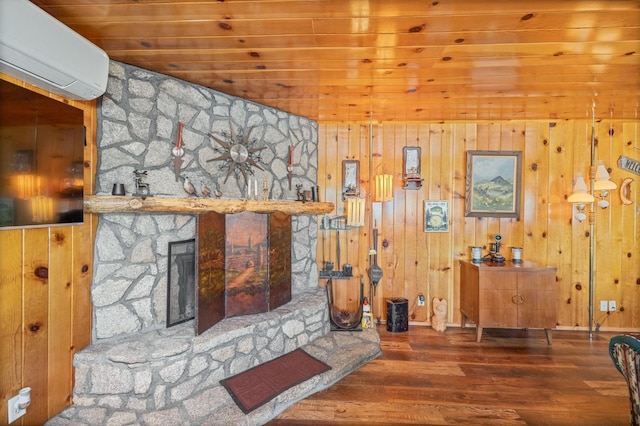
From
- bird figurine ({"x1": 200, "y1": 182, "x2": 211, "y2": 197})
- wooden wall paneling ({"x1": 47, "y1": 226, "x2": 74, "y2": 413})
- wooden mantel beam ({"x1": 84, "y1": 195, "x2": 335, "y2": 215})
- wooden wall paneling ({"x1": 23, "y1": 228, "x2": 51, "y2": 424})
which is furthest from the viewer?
bird figurine ({"x1": 200, "y1": 182, "x2": 211, "y2": 197})

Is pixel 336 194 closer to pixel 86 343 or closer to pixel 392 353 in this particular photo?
pixel 392 353

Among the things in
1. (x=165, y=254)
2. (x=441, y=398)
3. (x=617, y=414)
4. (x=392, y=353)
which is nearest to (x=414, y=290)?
(x=392, y=353)

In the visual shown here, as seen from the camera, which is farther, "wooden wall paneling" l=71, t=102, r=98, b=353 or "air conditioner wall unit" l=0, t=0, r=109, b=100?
"wooden wall paneling" l=71, t=102, r=98, b=353

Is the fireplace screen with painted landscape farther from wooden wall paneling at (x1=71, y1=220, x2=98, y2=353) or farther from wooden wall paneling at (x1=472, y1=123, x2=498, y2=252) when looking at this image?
wooden wall paneling at (x1=472, y1=123, x2=498, y2=252)

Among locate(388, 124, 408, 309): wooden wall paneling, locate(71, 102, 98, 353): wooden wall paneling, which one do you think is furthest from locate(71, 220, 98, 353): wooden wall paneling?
locate(388, 124, 408, 309): wooden wall paneling

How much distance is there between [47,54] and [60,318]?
146 cm

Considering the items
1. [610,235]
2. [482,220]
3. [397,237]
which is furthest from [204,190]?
[610,235]

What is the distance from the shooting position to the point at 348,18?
62.4 inches

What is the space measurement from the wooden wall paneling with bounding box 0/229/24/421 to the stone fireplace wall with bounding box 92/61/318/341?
42 centimetres

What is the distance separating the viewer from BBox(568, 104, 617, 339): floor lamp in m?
3.09

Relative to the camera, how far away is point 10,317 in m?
1.52

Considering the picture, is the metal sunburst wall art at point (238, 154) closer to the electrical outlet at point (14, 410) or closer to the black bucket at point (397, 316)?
the electrical outlet at point (14, 410)

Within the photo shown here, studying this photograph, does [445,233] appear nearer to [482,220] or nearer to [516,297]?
[482,220]

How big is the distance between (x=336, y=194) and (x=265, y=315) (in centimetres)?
165
